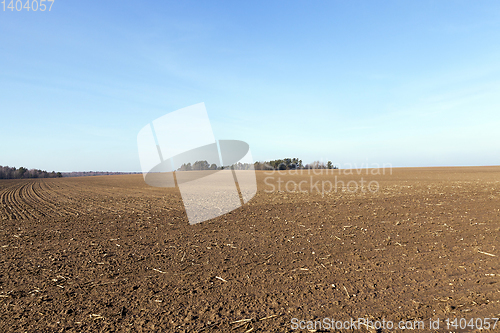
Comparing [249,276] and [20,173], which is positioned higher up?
[20,173]

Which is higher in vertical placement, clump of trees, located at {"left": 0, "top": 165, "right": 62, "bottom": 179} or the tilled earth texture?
clump of trees, located at {"left": 0, "top": 165, "right": 62, "bottom": 179}

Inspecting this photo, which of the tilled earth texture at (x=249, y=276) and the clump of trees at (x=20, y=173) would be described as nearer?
the tilled earth texture at (x=249, y=276)

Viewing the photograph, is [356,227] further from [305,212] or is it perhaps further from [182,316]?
[182,316]

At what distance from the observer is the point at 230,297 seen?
4645mm

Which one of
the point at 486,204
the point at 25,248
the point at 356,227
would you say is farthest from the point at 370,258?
the point at 486,204

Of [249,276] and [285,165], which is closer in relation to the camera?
[249,276]

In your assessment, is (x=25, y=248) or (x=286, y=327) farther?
(x=25, y=248)

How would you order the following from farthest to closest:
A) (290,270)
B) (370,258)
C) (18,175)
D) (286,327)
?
1. (18,175)
2. (370,258)
3. (290,270)
4. (286,327)

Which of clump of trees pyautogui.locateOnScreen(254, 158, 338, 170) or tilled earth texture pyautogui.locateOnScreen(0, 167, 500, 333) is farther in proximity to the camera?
clump of trees pyautogui.locateOnScreen(254, 158, 338, 170)

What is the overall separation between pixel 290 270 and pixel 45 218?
12.4m

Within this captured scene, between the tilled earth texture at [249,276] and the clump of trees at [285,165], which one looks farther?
the clump of trees at [285,165]

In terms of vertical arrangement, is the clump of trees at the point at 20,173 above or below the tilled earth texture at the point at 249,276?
above

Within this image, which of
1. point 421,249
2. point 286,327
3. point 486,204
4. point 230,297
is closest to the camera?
point 286,327

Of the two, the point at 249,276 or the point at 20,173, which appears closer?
the point at 249,276
